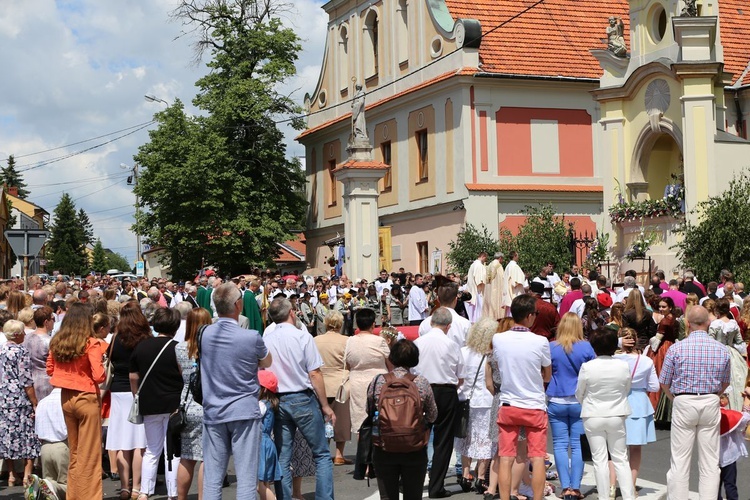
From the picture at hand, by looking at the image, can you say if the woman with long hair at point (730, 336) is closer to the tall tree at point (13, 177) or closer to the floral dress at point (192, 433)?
the floral dress at point (192, 433)

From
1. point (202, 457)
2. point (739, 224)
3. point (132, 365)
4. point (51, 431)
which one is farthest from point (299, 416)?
point (739, 224)

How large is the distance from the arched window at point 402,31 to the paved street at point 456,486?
30193 millimetres

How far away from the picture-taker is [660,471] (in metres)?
12.3

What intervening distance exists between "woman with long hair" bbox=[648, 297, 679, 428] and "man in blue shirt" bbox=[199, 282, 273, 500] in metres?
7.79

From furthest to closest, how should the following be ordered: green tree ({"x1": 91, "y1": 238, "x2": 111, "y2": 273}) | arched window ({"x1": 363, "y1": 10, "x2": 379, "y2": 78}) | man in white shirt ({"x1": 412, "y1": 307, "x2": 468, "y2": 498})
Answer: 1. green tree ({"x1": 91, "y1": 238, "x2": 111, "y2": 273})
2. arched window ({"x1": 363, "y1": 10, "x2": 379, "y2": 78})
3. man in white shirt ({"x1": 412, "y1": 307, "x2": 468, "y2": 498})

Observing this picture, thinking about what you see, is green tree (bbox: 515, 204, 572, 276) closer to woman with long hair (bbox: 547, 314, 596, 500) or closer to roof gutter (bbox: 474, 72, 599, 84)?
roof gutter (bbox: 474, 72, 599, 84)

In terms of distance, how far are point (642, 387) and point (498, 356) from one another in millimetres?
1563

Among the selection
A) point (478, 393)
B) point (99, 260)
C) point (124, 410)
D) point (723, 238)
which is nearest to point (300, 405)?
point (478, 393)

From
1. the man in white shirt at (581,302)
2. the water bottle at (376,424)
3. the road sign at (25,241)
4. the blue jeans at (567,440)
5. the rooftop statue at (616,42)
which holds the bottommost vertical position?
the blue jeans at (567,440)

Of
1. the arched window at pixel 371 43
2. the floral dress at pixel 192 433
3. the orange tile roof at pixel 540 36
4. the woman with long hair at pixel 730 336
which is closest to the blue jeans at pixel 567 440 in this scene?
the woman with long hair at pixel 730 336

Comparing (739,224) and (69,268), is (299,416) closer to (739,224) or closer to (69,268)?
(739,224)

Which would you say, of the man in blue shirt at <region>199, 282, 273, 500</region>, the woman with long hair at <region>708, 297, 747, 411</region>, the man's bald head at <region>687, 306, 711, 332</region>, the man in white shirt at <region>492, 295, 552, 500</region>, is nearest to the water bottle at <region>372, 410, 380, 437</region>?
the man in blue shirt at <region>199, 282, 273, 500</region>

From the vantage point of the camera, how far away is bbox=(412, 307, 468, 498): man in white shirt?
1085cm

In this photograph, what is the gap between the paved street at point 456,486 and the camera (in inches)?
443
